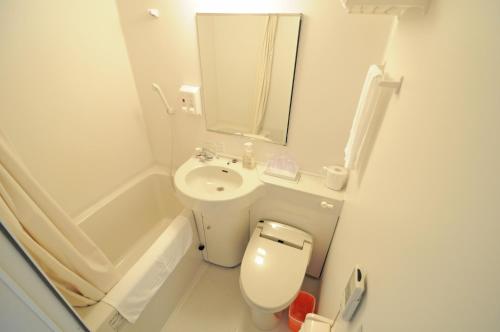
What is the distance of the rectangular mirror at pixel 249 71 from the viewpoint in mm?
1105

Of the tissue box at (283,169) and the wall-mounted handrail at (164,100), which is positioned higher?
the wall-mounted handrail at (164,100)

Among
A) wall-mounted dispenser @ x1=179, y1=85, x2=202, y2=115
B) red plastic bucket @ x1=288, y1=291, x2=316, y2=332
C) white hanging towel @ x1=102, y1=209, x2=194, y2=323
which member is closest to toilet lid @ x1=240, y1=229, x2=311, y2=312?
red plastic bucket @ x1=288, y1=291, x2=316, y2=332

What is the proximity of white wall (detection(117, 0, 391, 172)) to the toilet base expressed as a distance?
945mm

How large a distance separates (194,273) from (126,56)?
166 centimetres

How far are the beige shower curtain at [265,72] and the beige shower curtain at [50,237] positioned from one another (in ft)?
3.48

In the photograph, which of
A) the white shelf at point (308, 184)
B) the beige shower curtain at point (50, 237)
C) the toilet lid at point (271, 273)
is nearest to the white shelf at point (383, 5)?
the white shelf at point (308, 184)

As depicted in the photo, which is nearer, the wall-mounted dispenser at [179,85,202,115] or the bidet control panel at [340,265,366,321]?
the bidet control panel at [340,265,366,321]

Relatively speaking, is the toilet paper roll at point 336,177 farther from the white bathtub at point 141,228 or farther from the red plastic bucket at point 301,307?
the white bathtub at point 141,228

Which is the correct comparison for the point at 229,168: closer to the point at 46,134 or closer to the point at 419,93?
the point at 46,134

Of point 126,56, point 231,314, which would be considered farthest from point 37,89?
point 231,314

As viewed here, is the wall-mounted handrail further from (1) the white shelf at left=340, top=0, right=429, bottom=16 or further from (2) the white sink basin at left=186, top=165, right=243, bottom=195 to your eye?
(1) the white shelf at left=340, top=0, right=429, bottom=16

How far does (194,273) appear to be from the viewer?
1656 mm

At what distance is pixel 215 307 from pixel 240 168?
1.00m

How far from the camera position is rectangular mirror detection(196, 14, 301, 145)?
111 cm
